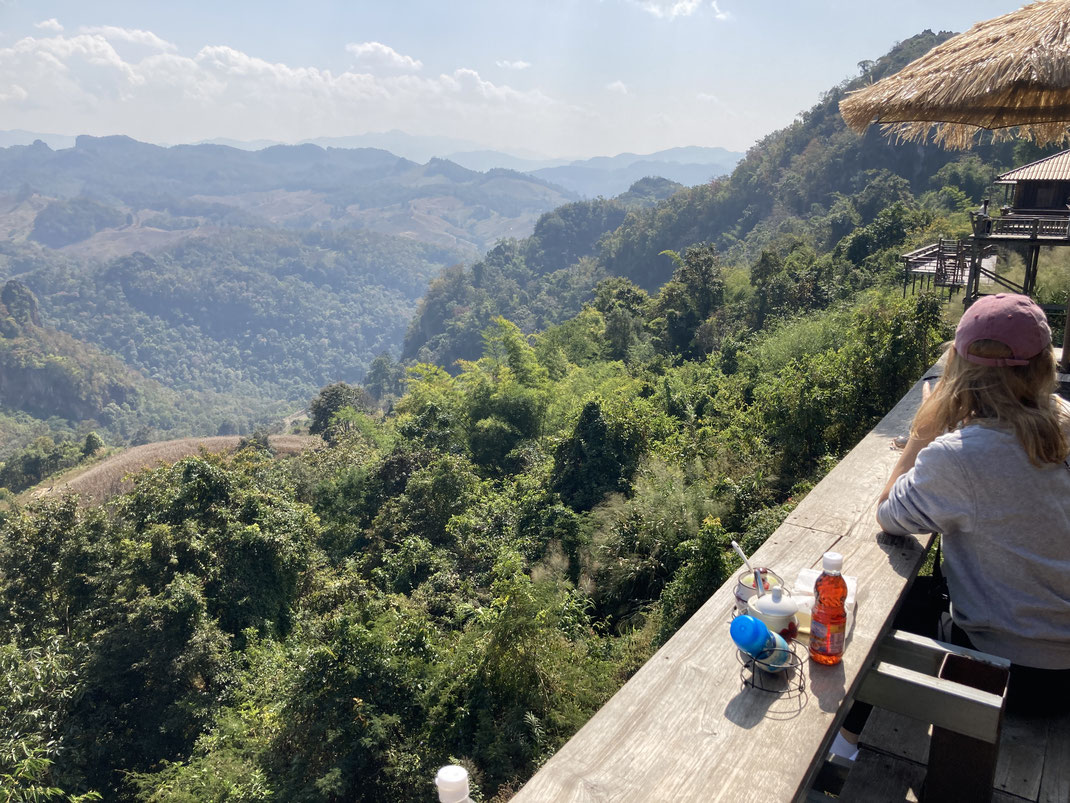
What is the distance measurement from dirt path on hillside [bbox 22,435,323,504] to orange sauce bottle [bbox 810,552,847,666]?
61.2ft

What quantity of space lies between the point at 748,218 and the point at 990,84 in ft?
175

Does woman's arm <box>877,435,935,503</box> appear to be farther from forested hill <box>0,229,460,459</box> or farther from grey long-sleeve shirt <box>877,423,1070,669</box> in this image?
forested hill <box>0,229,460,459</box>

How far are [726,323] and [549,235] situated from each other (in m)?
68.3

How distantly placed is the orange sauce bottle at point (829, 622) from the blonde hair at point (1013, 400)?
53 centimetres

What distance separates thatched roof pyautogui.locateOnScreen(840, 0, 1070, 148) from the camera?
3145 millimetres

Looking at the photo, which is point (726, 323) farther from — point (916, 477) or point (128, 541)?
→ point (916, 477)

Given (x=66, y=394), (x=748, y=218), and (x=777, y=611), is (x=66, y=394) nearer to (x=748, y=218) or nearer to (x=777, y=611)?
(x=748, y=218)

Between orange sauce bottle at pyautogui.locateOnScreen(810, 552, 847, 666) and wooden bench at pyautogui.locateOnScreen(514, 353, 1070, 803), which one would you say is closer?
wooden bench at pyautogui.locateOnScreen(514, 353, 1070, 803)

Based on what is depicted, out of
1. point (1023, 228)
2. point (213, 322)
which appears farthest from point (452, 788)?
point (213, 322)

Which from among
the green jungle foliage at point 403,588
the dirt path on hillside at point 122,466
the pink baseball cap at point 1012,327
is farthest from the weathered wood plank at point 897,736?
the dirt path on hillside at point 122,466

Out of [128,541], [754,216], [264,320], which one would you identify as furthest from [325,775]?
[264,320]

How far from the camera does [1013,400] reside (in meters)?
1.53

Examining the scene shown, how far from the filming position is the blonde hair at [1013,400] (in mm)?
1487

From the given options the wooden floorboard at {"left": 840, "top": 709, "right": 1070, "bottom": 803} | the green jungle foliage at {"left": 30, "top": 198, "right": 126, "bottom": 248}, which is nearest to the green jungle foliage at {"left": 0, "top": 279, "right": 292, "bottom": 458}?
the wooden floorboard at {"left": 840, "top": 709, "right": 1070, "bottom": 803}
